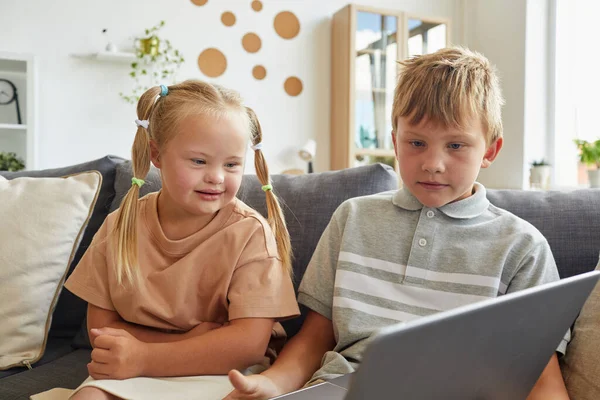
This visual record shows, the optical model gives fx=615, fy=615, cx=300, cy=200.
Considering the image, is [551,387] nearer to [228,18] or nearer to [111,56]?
[111,56]

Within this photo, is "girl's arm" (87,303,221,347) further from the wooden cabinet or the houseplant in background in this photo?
the wooden cabinet

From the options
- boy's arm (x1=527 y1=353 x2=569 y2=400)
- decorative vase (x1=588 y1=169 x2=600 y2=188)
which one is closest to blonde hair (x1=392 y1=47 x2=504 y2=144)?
boy's arm (x1=527 y1=353 x2=569 y2=400)

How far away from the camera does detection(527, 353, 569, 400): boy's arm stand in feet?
3.11

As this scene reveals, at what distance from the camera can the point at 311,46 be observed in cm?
437

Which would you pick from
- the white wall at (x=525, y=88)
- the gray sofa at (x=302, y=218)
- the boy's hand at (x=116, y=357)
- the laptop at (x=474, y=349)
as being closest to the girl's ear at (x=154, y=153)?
the gray sofa at (x=302, y=218)

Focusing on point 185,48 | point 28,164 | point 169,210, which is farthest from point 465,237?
point 185,48

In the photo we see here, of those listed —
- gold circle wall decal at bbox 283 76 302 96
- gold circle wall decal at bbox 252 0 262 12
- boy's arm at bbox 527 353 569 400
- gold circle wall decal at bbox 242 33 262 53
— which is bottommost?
boy's arm at bbox 527 353 569 400

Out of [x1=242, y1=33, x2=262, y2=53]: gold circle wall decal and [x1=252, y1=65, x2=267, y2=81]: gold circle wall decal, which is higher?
[x1=242, y1=33, x2=262, y2=53]: gold circle wall decal

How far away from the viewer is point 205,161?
1126mm

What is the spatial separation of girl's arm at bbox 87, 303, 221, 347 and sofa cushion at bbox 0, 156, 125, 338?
0.39 m

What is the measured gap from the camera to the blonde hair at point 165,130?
114cm

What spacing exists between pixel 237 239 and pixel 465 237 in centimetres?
41

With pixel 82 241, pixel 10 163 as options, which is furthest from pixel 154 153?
pixel 10 163

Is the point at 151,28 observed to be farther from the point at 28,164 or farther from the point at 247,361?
the point at 247,361
